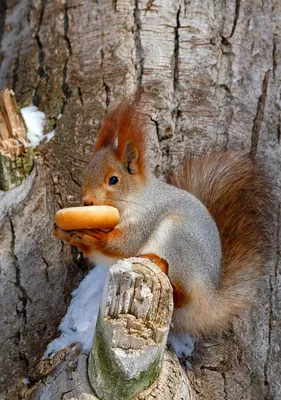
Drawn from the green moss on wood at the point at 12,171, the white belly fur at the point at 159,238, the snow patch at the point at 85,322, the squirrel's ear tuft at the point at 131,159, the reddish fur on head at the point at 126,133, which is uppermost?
the reddish fur on head at the point at 126,133

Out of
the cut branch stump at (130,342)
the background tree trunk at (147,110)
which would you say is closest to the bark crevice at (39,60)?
the background tree trunk at (147,110)

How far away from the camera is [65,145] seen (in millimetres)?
1696

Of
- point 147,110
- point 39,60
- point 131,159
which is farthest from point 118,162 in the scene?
point 39,60

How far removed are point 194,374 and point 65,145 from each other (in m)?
0.65

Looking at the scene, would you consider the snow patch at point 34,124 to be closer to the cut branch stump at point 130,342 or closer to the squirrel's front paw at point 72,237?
the squirrel's front paw at point 72,237

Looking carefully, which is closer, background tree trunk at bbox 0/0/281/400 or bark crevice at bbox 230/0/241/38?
background tree trunk at bbox 0/0/281/400

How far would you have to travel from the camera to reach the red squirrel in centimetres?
144

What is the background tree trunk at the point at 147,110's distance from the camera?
1508 mm

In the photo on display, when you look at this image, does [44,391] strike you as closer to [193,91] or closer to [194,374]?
[194,374]

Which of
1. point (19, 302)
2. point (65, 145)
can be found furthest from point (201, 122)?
point (19, 302)

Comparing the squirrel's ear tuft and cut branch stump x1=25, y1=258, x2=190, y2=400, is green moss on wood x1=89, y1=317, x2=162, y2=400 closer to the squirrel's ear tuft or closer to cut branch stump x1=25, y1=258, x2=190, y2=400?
cut branch stump x1=25, y1=258, x2=190, y2=400

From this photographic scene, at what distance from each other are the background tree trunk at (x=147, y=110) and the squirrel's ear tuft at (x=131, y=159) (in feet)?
0.59

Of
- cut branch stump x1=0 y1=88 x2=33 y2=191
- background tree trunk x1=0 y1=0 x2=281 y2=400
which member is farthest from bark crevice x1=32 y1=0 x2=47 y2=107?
cut branch stump x1=0 y1=88 x2=33 y2=191

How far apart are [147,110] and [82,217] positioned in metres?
0.48
